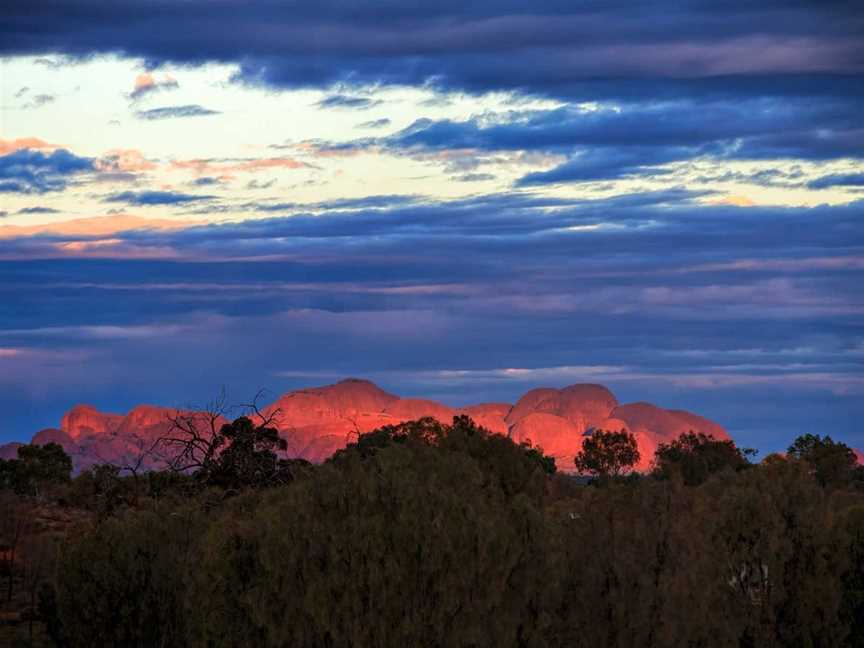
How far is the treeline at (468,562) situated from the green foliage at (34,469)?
53.8 meters

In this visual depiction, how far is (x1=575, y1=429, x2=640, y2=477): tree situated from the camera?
12412 cm

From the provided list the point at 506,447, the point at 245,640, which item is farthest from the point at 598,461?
the point at 245,640

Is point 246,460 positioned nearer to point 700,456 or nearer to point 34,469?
point 34,469

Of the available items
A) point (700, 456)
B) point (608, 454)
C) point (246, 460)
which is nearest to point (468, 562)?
point (246, 460)

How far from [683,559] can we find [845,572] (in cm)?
686

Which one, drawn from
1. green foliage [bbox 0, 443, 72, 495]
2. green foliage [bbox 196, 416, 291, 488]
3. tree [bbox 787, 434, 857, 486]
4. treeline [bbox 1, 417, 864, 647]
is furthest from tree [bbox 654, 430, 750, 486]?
treeline [bbox 1, 417, 864, 647]

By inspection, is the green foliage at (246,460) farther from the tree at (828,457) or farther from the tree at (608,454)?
the tree at (608,454)

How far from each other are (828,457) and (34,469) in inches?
2024

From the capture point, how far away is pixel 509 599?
15641 millimetres

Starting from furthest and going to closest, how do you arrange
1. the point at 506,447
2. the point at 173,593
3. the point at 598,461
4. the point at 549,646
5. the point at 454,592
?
the point at 598,461 < the point at 506,447 < the point at 173,593 < the point at 549,646 < the point at 454,592

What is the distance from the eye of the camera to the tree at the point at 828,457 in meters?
70.6

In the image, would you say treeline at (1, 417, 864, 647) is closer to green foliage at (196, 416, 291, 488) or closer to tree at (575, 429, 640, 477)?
green foliage at (196, 416, 291, 488)

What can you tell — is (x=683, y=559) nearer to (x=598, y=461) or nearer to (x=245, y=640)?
(x=245, y=640)

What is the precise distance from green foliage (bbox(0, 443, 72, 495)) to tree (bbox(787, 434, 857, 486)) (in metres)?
45.0
